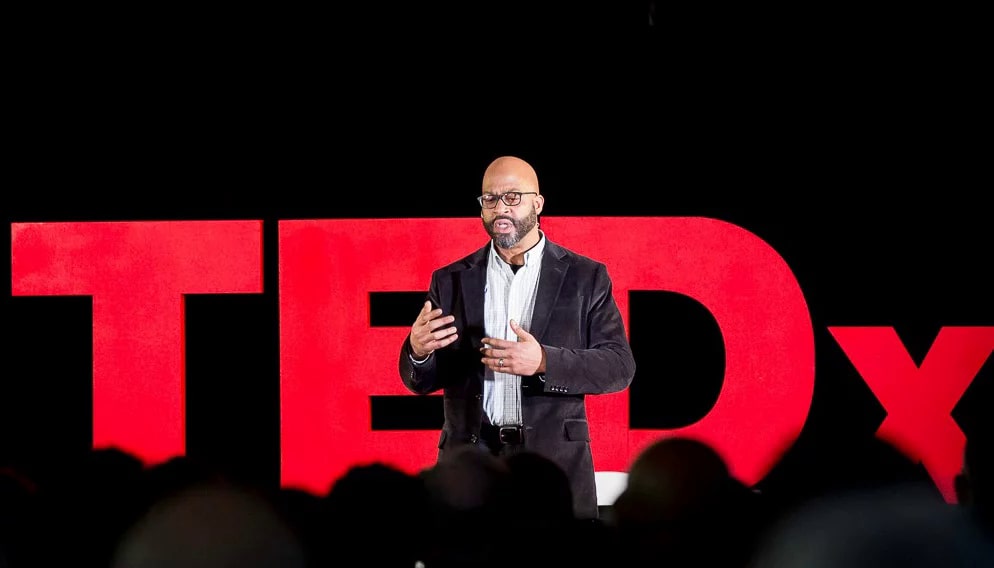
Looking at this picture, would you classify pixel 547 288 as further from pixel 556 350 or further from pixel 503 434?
pixel 503 434

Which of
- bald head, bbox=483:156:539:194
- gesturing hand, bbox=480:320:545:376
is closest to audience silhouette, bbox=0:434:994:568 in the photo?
gesturing hand, bbox=480:320:545:376

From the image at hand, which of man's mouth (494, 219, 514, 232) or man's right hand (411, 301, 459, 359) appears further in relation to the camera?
man's mouth (494, 219, 514, 232)

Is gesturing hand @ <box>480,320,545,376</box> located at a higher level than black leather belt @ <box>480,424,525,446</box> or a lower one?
higher

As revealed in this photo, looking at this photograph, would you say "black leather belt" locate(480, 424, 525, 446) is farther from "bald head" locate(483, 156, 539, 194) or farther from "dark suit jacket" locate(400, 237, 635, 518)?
"bald head" locate(483, 156, 539, 194)

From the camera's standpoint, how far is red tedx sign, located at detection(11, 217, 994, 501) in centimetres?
411

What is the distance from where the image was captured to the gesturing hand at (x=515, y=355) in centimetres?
255

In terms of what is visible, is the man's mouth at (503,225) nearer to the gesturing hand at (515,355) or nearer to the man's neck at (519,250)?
the man's neck at (519,250)

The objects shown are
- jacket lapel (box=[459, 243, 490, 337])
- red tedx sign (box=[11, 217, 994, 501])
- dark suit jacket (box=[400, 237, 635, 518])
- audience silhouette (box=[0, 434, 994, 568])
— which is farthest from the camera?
red tedx sign (box=[11, 217, 994, 501])

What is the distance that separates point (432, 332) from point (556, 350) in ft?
1.27

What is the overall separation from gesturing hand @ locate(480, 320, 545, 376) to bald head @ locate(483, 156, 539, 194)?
579 millimetres

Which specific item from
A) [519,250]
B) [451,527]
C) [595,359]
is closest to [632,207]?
[519,250]

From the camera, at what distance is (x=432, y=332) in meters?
2.64

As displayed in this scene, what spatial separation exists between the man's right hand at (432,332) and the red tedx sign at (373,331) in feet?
4.89

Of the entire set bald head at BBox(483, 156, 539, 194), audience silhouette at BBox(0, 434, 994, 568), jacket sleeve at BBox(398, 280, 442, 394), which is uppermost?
bald head at BBox(483, 156, 539, 194)
